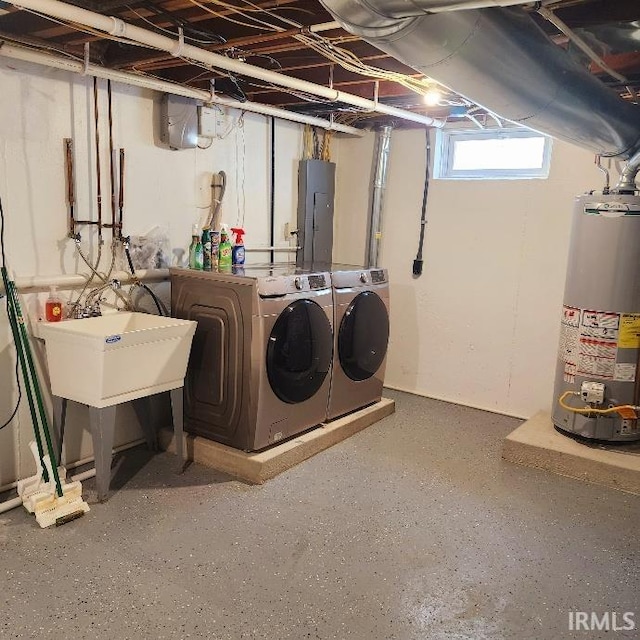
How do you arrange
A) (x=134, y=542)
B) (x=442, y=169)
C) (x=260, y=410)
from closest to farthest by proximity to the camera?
(x=134, y=542)
(x=260, y=410)
(x=442, y=169)

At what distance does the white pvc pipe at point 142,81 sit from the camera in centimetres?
250

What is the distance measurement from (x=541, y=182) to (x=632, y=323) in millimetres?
1211

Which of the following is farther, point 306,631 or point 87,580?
point 87,580

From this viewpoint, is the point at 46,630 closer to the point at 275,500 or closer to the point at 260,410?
the point at 275,500

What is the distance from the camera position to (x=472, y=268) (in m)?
4.13

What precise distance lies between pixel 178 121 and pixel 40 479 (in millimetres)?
1959

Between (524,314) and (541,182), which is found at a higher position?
(541,182)

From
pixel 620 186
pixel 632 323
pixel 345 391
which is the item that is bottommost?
pixel 345 391

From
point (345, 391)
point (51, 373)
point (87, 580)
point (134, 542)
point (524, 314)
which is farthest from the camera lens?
point (524, 314)

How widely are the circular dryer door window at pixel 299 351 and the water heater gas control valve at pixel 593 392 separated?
4.49ft

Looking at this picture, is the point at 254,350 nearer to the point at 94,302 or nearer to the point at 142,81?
the point at 94,302

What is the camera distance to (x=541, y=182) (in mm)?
3785

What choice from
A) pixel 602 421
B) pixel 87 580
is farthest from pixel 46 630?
pixel 602 421

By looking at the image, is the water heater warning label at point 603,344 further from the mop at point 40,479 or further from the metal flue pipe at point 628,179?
the mop at point 40,479
